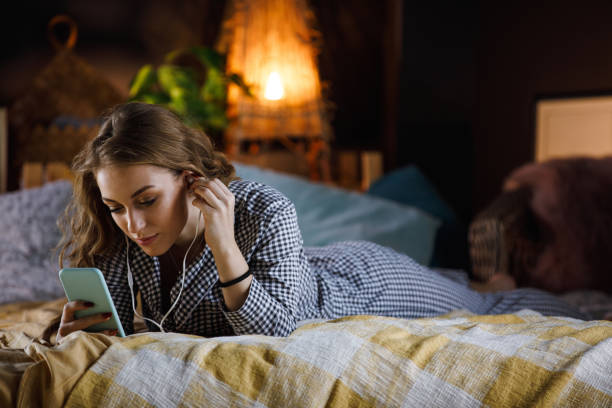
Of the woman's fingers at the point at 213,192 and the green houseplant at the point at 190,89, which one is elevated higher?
the green houseplant at the point at 190,89

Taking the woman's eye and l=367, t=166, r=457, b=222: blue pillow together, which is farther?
l=367, t=166, r=457, b=222: blue pillow

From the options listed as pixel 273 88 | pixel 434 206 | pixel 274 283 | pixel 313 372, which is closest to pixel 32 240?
pixel 274 283

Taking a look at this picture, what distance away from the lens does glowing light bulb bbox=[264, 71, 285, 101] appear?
278 centimetres

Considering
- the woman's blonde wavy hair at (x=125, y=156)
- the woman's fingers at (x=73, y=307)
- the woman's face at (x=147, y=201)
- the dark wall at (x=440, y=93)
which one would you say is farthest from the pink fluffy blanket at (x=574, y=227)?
the woman's fingers at (x=73, y=307)

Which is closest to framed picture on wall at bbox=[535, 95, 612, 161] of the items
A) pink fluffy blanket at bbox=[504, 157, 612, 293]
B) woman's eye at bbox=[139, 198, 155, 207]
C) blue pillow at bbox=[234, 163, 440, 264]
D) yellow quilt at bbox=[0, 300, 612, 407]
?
pink fluffy blanket at bbox=[504, 157, 612, 293]

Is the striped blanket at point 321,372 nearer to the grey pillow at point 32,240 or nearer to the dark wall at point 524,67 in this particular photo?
the grey pillow at point 32,240

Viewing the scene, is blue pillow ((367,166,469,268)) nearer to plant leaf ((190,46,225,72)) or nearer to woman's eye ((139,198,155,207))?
plant leaf ((190,46,225,72))

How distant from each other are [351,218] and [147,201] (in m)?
1.31

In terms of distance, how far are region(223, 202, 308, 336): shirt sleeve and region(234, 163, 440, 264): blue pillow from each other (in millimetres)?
962

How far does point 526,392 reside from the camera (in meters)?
0.80

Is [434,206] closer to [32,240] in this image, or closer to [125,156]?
[32,240]

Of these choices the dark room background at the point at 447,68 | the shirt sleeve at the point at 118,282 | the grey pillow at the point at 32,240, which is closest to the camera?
the shirt sleeve at the point at 118,282

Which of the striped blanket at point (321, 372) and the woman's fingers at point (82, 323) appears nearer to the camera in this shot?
the striped blanket at point (321, 372)

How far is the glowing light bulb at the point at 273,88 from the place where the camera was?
278 centimetres
